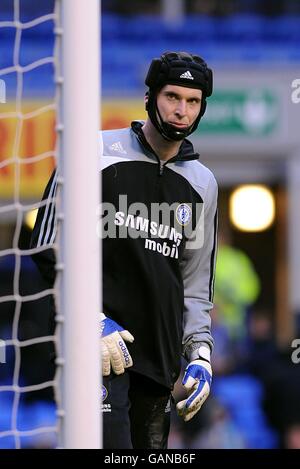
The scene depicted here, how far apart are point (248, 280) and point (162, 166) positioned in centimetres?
690

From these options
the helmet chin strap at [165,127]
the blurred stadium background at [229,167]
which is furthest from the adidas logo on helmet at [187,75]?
the blurred stadium background at [229,167]

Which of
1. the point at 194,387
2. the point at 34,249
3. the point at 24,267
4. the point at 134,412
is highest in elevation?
the point at 34,249

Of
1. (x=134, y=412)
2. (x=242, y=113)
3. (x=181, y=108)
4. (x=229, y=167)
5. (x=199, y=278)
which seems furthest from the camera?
(x=229, y=167)

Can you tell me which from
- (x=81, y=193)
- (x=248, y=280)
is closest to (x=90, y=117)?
(x=81, y=193)

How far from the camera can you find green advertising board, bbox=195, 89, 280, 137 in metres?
11.2

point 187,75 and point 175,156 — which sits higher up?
point 187,75

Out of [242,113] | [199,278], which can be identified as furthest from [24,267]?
[199,278]

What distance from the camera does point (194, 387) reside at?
427 centimetres

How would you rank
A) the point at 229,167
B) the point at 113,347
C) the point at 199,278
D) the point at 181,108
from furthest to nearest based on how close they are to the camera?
the point at 229,167
the point at 199,278
the point at 181,108
the point at 113,347

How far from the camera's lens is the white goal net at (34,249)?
3.67 metres

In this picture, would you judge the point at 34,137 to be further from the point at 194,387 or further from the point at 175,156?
the point at 194,387

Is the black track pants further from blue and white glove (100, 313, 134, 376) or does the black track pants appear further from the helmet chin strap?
the helmet chin strap

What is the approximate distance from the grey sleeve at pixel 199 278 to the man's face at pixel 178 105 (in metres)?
0.33

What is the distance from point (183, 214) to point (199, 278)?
256 mm
